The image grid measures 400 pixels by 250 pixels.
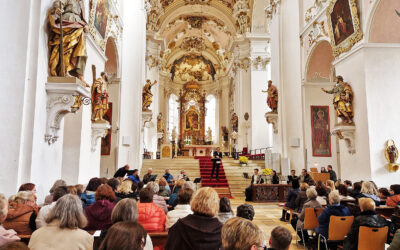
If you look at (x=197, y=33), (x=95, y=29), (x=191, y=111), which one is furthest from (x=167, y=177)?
(x=197, y=33)

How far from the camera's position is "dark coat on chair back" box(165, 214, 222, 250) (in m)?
2.29

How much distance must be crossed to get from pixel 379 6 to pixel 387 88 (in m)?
1.91

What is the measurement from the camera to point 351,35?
7750mm

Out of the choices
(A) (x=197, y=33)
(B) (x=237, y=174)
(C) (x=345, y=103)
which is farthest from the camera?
(A) (x=197, y=33)

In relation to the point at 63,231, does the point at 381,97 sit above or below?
above

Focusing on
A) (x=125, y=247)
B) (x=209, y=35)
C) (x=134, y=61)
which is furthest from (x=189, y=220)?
(x=209, y=35)

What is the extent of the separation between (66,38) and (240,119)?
1586 centimetres

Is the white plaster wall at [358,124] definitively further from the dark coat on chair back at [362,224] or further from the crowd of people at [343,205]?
the dark coat on chair back at [362,224]

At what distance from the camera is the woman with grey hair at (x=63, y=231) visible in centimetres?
209

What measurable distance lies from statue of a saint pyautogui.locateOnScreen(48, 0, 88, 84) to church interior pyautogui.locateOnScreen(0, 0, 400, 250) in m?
0.02

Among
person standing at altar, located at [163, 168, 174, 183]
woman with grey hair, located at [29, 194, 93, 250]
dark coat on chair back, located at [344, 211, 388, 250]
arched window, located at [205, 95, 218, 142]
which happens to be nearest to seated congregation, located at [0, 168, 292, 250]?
woman with grey hair, located at [29, 194, 93, 250]

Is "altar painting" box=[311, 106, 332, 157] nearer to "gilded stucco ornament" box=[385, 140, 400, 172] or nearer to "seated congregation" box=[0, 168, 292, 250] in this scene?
"gilded stucco ornament" box=[385, 140, 400, 172]

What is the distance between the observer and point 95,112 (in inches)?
277

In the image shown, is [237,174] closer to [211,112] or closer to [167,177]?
[167,177]
